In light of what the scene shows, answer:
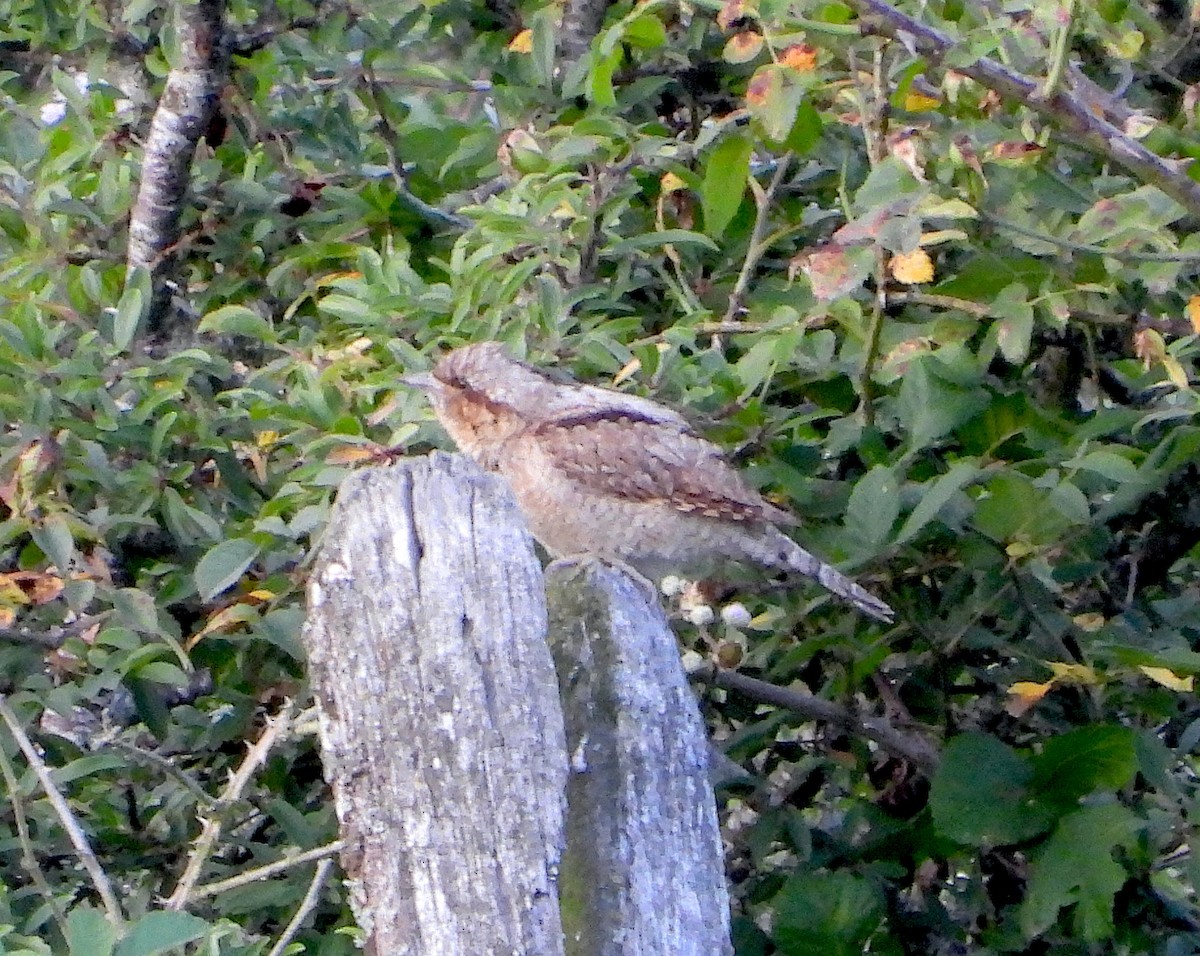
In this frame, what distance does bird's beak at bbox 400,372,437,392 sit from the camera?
119 inches

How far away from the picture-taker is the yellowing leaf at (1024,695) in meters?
3.08

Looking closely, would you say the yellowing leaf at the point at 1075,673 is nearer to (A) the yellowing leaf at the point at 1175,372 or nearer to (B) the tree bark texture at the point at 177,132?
(A) the yellowing leaf at the point at 1175,372

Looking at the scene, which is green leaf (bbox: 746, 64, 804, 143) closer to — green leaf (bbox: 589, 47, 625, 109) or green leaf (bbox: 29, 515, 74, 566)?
green leaf (bbox: 589, 47, 625, 109)

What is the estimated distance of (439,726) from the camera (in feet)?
5.53

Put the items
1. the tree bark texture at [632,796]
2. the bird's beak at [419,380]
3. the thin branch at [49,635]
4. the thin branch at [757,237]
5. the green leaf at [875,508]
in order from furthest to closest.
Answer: the thin branch at [757,237] < the bird's beak at [419,380] < the green leaf at [875,508] < the thin branch at [49,635] < the tree bark texture at [632,796]

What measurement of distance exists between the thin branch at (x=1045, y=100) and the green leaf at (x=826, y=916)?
1.38 meters

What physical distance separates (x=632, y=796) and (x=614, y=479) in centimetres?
171

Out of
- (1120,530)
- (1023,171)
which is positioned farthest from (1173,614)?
(1023,171)

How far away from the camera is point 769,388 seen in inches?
137

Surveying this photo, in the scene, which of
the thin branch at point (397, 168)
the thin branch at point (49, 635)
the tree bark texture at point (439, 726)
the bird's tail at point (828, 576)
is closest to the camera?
the tree bark texture at point (439, 726)

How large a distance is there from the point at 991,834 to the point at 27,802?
1759 mm

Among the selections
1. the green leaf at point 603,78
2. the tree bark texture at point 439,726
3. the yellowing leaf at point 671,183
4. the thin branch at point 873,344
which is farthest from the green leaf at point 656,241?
the tree bark texture at point 439,726

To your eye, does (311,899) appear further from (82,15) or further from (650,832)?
(82,15)

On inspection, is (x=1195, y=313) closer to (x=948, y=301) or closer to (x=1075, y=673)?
(x=948, y=301)
